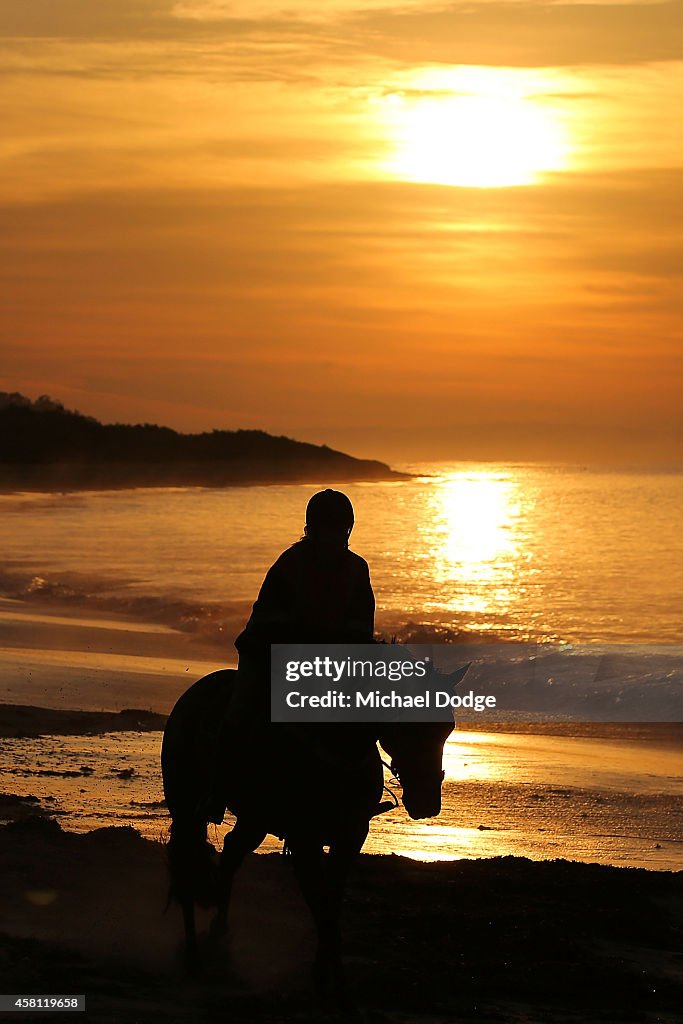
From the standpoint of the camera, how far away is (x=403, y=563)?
1833 inches

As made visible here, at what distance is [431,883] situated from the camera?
28.7 ft

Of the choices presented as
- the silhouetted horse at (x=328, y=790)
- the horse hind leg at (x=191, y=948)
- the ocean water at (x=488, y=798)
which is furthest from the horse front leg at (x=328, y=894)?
the ocean water at (x=488, y=798)

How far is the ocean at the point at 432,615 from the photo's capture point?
10984 millimetres

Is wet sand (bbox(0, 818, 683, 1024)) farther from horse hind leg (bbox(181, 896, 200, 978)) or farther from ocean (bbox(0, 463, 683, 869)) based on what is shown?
ocean (bbox(0, 463, 683, 869))

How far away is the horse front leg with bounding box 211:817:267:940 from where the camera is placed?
740cm

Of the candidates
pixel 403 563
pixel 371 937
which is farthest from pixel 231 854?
pixel 403 563

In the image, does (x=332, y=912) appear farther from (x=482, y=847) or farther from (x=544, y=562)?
(x=544, y=562)

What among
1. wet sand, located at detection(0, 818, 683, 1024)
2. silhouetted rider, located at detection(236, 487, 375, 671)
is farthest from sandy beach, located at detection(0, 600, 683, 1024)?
silhouetted rider, located at detection(236, 487, 375, 671)

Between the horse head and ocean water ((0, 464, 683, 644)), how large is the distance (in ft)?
66.5

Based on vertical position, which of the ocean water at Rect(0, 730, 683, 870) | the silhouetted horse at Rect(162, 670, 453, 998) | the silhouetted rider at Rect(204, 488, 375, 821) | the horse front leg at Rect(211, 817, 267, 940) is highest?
the silhouetted rider at Rect(204, 488, 375, 821)

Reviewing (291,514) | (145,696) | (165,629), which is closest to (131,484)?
(291,514)

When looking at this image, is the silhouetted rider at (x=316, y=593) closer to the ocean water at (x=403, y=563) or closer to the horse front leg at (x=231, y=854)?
the horse front leg at (x=231, y=854)

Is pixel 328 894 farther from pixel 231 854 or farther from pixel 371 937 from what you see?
pixel 371 937

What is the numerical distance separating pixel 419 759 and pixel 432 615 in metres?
25.0
